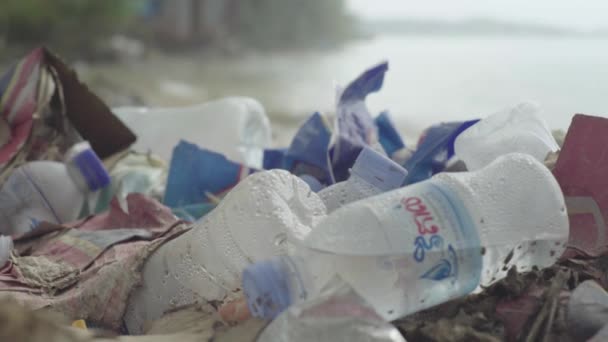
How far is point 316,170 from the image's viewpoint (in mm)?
1091

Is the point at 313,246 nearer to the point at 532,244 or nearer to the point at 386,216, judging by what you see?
the point at 386,216

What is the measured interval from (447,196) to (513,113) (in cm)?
38

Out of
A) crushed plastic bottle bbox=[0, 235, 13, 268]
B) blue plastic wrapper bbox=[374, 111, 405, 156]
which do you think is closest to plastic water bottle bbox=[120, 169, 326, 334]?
crushed plastic bottle bbox=[0, 235, 13, 268]

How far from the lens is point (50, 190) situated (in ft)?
3.66

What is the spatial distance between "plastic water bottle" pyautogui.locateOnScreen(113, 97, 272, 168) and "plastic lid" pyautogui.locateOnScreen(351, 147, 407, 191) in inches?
21.5

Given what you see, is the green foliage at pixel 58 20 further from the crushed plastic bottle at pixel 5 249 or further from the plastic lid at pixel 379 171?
the plastic lid at pixel 379 171

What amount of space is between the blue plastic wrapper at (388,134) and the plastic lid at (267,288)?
63 centimetres

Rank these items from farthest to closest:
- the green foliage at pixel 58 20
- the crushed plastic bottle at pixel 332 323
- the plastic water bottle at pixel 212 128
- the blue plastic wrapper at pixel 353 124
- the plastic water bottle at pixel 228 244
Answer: the green foliage at pixel 58 20, the plastic water bottle at pixel 212 128, the blue plastic wrapper at pixel 353 124, the plastic water bottle at pixel 228 244, the crushed plastic bottle at pixel 332 323

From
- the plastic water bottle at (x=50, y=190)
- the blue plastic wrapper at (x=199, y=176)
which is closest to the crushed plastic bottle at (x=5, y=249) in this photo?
the plastic water bottle at (x=50, y=190)

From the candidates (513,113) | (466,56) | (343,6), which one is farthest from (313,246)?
(343,6)

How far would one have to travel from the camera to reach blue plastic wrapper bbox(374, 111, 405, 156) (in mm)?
1222

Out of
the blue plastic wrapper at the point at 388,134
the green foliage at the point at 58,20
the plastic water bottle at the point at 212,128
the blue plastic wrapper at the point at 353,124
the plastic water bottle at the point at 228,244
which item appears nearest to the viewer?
A: the plastic water bottle at the point at 228,244

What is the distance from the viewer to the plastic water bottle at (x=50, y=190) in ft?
3.59

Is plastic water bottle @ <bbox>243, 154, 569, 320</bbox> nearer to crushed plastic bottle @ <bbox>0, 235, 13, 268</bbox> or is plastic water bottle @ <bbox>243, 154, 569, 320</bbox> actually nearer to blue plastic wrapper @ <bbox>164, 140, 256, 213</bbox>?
crushed plastic bottle @ <bbox>0, 235, 13, 268</bbox>
